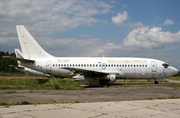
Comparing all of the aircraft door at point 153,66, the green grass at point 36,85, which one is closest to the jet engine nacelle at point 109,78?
the green grass at point 36,85

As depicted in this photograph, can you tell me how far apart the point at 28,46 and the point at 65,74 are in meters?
6.09

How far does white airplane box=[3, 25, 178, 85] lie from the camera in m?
20.5

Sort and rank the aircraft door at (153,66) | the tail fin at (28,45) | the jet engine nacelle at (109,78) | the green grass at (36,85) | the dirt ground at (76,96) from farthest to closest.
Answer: the tail fin at (28,45)
the aircraft door at (153,66)
the jet engine nacelle at (109,78)
the green grass at (36,85)
the dirt ground at (76,96)

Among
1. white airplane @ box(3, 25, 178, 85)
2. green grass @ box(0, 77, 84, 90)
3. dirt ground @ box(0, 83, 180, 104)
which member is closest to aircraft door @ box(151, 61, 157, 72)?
white airplane @ box(3, 25, 178, 85)

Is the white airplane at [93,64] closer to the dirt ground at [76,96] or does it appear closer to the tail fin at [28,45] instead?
the tail fin at [28,45]

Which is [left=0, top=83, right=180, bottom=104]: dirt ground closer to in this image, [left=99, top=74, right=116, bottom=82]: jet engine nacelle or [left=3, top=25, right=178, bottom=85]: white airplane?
[left=99, top=74, right=116, bottom=82]: jet engine nacelle

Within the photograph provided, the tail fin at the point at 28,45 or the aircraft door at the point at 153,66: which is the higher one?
the tail fin at the point at 28,45

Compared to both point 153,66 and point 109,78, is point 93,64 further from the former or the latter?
point 153,66

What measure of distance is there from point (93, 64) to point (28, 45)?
29.0 ft

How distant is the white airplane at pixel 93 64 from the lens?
20.5 m

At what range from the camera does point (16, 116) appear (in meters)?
5.01

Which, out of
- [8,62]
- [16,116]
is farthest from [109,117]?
[8,62]

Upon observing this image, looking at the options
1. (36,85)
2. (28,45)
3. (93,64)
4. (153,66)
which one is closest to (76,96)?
(36,85)

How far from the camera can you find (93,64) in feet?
68.1
